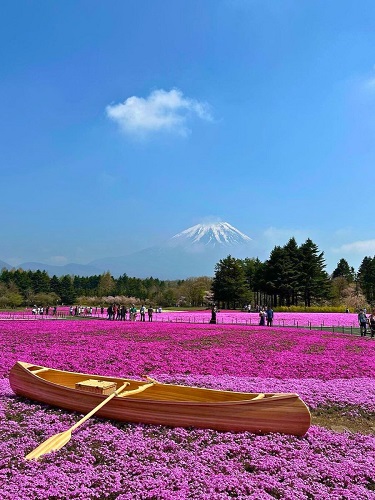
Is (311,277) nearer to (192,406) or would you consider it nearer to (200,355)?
(200,355)

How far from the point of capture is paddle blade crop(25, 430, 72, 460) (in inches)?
239

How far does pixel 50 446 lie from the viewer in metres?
6.24

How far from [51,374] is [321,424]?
6088 millimetres

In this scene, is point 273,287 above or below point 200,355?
above

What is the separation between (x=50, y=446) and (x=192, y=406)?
2.40m

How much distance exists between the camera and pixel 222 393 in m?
7.52

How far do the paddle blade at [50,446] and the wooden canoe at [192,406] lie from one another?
134 cm

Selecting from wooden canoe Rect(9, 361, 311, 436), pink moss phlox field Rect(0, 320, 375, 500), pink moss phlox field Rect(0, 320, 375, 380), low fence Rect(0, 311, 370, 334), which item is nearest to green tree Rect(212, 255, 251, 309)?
low fence Rect(0, 311, 370, 334)

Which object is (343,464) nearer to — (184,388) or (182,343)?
(184,388)

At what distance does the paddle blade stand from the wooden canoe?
52.8 inches

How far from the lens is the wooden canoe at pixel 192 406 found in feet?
22.3

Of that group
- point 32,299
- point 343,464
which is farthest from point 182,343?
point 32,299

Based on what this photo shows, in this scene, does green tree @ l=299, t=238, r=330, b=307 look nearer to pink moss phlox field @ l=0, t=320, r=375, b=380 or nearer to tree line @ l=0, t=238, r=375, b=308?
tree line @ l=0, t=238, r=375, b=308

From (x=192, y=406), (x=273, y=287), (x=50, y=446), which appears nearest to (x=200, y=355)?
(x=192, y=406)
